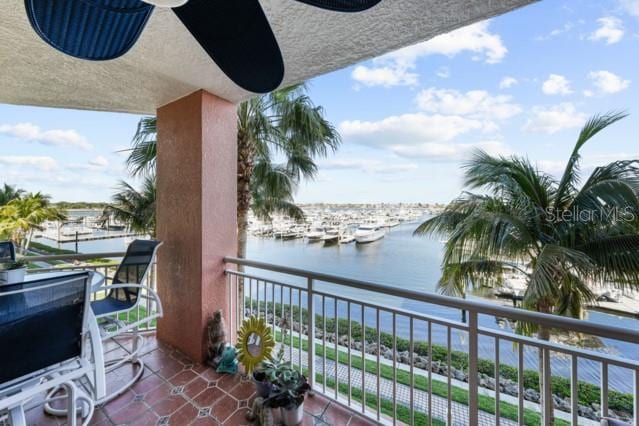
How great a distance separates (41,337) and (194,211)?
56.6 inches

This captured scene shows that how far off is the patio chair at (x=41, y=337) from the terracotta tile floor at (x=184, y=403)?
2.53ft

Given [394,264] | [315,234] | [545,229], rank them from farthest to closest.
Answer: [315,234], [394,264], [545,229]

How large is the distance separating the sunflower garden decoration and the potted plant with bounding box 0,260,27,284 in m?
1.51

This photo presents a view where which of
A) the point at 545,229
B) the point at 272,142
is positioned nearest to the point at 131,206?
the point at 272,142

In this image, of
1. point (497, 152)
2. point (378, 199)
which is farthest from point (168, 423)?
point (378, 199)

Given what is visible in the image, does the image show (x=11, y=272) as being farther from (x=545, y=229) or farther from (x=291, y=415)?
(x=545, y=229)

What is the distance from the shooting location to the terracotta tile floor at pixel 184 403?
73.5 inches

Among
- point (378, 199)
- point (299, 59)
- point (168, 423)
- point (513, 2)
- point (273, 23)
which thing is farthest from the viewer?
point (378, 199)

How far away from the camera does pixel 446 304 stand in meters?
1.48

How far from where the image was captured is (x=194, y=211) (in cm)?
255

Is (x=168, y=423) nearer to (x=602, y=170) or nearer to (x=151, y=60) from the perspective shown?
(x=151, y=60)

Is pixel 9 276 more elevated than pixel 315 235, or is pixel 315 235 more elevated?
pixel 9 276

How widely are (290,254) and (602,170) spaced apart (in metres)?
6.62

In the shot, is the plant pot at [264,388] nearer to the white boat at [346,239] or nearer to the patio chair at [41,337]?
the patio chair at [41,337]
